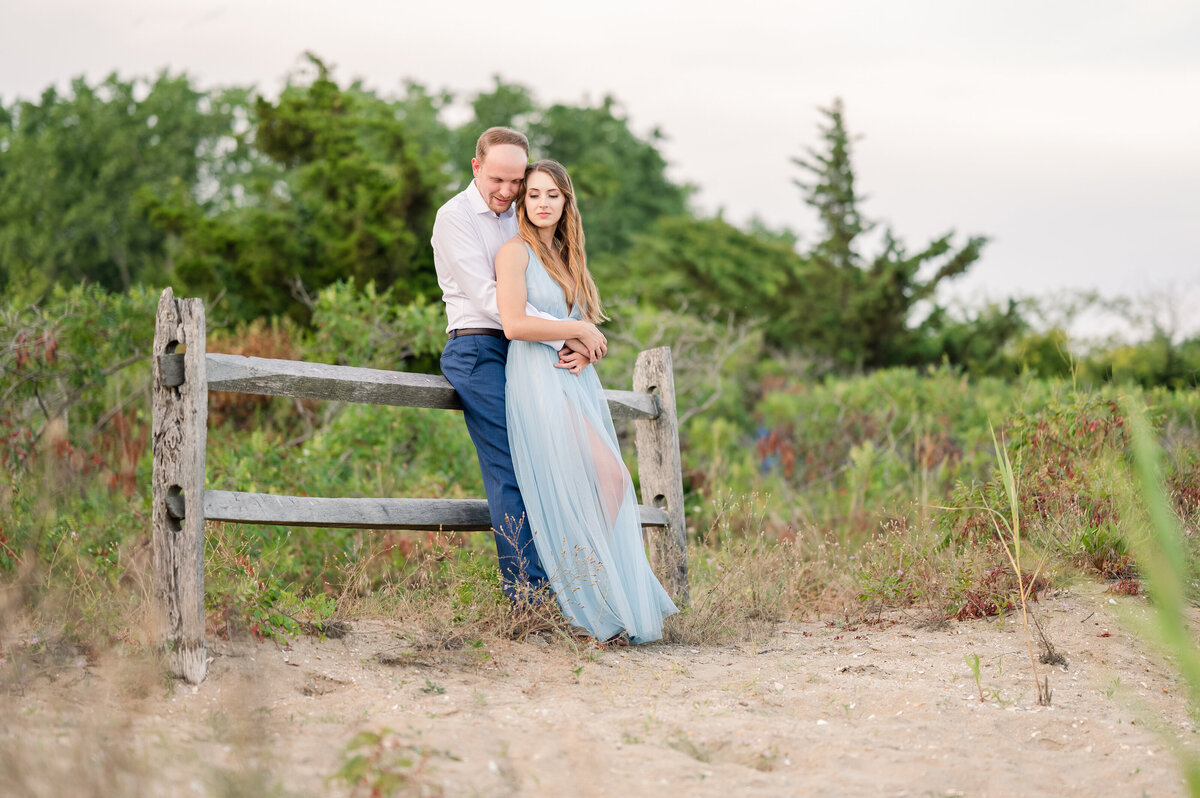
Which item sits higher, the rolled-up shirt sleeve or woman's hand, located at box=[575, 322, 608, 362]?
the rolled-up shirt sleeve

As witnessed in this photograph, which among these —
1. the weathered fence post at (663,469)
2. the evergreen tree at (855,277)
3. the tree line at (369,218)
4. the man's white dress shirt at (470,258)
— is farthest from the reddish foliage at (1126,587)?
the evergreen tree at (855,277)

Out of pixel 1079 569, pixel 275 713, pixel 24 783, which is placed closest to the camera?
pixel 24 783

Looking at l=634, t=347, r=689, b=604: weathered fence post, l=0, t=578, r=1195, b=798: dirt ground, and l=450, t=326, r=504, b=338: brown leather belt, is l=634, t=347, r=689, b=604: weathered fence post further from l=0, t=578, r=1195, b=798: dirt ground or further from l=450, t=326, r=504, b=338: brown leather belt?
l=450, t=326, r=504, b=338: brown leather belt

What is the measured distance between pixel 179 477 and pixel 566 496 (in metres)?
1.67

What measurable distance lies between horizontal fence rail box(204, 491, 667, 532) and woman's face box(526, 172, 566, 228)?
4.59ft

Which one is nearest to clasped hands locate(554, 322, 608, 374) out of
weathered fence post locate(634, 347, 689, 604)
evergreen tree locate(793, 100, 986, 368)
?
weathered fence post locate(634, 347, 689, 604)

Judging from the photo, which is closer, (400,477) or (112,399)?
(400,477)

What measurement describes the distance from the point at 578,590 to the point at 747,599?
1.42 metres

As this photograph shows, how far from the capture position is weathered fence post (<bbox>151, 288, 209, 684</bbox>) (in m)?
3.74

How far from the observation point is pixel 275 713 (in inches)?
133

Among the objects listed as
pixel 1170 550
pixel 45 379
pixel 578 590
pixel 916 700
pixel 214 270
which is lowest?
pixel 916 700

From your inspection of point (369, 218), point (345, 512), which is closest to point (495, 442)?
point (345, 512)

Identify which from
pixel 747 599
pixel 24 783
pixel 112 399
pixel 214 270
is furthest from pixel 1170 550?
pixel 214 270

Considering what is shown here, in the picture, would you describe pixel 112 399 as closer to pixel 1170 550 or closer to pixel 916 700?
pixel 916 700
